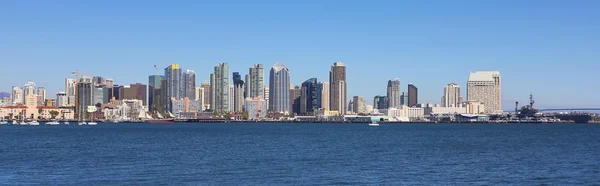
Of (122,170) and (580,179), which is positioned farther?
(122,170)

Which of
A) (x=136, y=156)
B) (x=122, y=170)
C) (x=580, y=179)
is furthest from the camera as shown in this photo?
(x=136, y=156)

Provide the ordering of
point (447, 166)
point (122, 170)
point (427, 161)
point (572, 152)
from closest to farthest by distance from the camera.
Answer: point (122, 170) → point (447, 166) → point (427, 161) → point (572, 152)

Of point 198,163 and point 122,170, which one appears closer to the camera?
point 122,170

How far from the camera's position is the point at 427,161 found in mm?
54844

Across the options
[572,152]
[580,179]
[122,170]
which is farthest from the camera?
[572,152]

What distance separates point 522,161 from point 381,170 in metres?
13.3

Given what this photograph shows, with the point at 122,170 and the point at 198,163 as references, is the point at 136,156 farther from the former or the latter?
the point at 122,170

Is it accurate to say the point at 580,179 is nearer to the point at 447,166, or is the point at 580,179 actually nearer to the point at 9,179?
the point at 447,166

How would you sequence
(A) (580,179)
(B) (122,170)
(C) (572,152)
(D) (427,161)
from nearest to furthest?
(A) (580,179) → (B) (122,170) → (D) (427,161) → (C) (572,152)

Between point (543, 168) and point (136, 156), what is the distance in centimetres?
2975

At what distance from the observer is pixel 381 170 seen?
47906 millimetres

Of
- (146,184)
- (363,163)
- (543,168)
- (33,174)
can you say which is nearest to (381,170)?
(363,163)

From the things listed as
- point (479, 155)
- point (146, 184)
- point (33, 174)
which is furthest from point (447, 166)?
point (33, 174)

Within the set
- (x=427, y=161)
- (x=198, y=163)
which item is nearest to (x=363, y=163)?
(x=427, y=161)
